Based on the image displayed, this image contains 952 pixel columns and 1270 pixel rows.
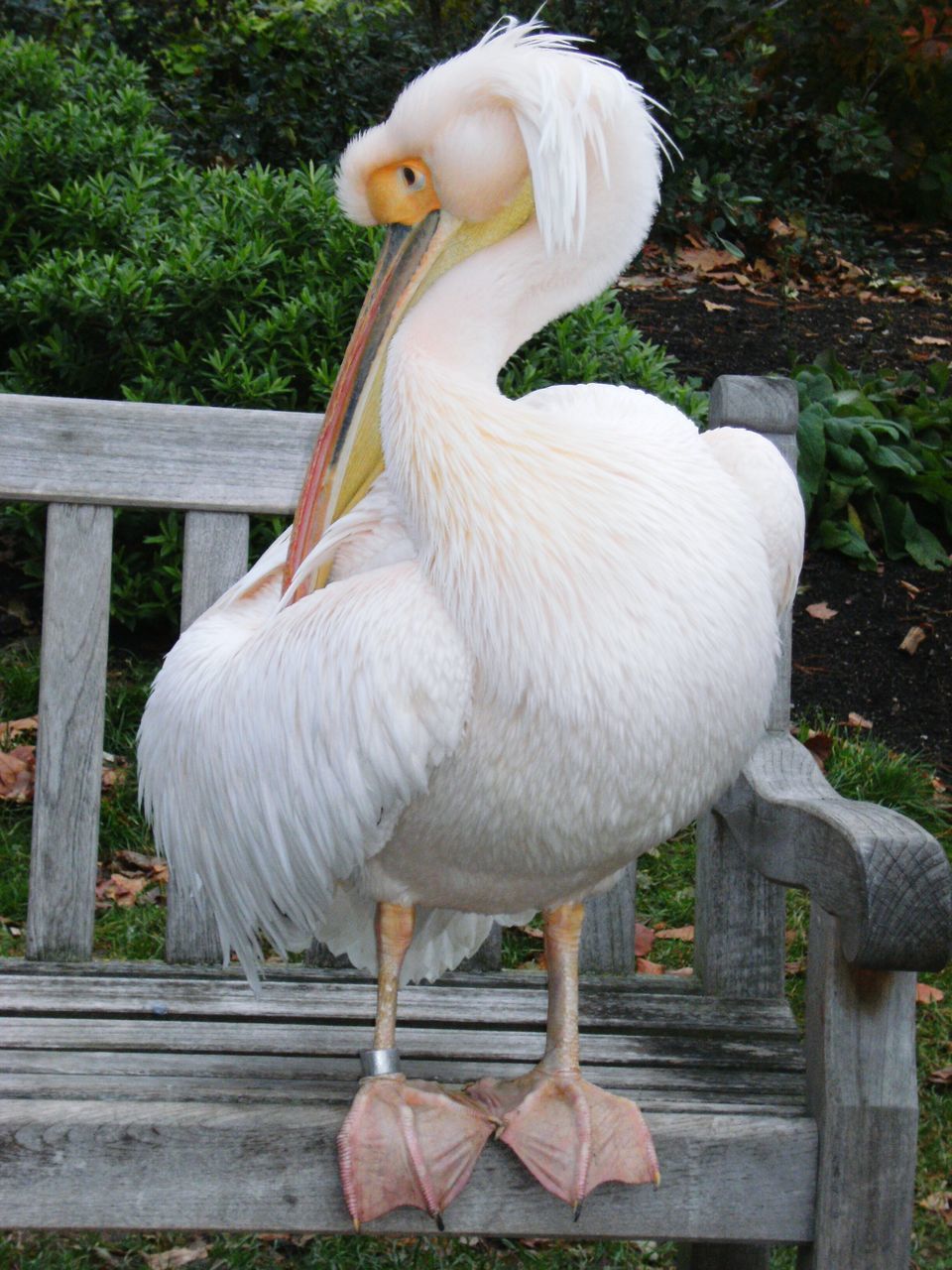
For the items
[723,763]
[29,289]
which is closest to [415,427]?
[723,763]

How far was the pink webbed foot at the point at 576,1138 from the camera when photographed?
172 cm

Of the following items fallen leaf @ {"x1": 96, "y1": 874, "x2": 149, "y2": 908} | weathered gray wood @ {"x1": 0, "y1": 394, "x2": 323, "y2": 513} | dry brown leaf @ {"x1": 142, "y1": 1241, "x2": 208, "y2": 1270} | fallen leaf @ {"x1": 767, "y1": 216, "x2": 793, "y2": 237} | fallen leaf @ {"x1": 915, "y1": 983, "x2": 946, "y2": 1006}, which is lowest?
dry brown leaf @ {"x1": 142, "y1": 1241, "x2": 208, "y2": 1270}

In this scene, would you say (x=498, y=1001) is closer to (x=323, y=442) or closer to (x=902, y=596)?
(x=323, y=442)

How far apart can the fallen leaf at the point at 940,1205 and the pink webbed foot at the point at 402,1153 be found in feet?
3.89

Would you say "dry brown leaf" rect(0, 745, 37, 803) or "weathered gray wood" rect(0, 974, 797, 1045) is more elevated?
"weathered gray wood" rect(0, 974, 797, 1045)

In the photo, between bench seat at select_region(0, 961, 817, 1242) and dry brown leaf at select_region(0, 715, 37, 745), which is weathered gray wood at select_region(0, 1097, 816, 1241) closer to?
bench seat at select_region(0, 961, 817, 1242)

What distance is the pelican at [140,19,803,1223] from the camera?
1.62 metres

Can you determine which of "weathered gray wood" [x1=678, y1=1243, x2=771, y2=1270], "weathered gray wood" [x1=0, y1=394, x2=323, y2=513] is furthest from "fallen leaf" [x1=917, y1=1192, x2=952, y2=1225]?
"weathered gray wood" [x1=0, y1=394, x2=323, y2=513]

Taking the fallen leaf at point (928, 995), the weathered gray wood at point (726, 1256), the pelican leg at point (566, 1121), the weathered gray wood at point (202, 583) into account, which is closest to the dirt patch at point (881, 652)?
the fallen leaf at point (928, 995)

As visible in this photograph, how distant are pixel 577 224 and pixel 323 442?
1.29 feet

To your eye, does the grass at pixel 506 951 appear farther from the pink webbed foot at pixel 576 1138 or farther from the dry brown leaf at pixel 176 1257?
the pink webbed foot at pixel 576 1138

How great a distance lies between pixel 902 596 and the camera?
4.12 metres

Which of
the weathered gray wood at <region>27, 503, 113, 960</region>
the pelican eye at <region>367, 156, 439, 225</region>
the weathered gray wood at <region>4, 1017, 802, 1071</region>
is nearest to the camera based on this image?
the pelican eye at <region>367, 156, 439, 225</region>

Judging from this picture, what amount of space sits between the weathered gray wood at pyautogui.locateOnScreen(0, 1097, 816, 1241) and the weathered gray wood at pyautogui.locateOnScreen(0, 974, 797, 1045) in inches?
15.9
